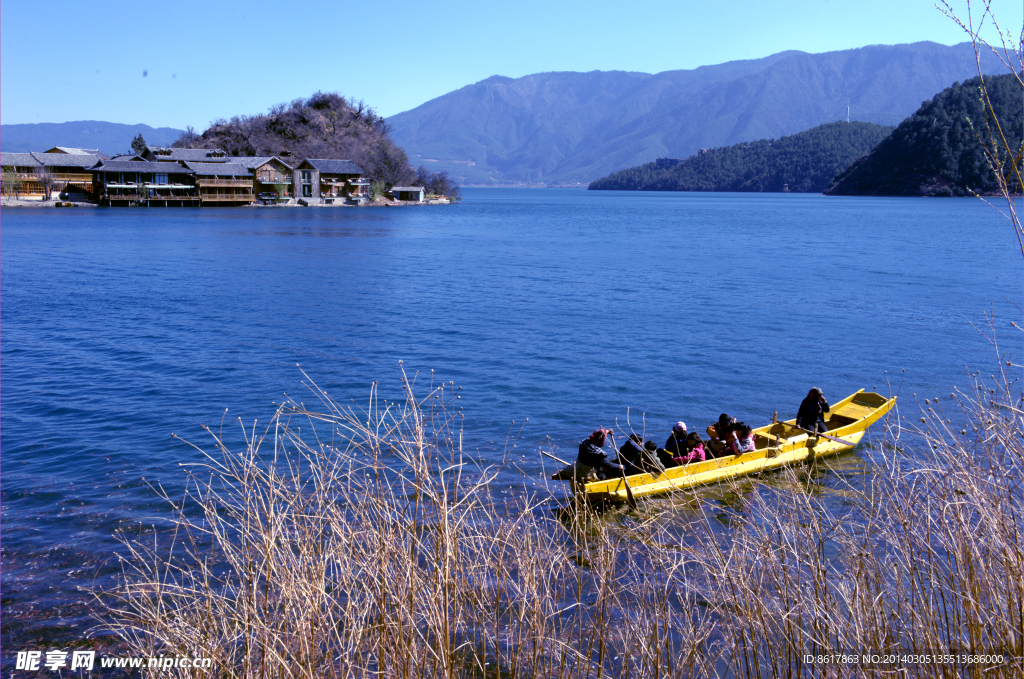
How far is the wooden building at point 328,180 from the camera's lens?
103m

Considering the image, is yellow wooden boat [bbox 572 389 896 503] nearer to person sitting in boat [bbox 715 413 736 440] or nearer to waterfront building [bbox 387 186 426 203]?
person sitting in boat [bbox 715 413 736 440]

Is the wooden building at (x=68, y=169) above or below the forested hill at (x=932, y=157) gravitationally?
below

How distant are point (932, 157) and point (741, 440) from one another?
138 m

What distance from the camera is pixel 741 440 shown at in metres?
12.8

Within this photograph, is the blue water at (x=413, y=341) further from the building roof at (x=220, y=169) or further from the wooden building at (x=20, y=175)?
the wooden building at (x=20, y=175)

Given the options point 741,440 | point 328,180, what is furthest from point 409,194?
point 741,440

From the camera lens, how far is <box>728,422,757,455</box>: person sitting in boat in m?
12.5

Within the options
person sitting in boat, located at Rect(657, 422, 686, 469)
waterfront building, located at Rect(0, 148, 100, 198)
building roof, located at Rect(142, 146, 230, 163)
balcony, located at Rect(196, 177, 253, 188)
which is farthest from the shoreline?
person sitting in boat, located at Rect(657, 422, 686, 469)

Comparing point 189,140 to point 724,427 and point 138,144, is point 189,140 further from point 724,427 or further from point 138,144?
point 724,427

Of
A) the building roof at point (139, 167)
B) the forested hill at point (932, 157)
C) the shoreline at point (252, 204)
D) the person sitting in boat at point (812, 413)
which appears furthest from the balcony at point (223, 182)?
the person sitting in boat at point (812, 413)

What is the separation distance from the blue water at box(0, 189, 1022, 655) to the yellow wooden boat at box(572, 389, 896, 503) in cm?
197

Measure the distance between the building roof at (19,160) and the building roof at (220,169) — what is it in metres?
18.9

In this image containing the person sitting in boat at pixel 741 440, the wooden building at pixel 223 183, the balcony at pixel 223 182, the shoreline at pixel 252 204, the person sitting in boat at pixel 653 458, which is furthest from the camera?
the balcony at pixel 223 182

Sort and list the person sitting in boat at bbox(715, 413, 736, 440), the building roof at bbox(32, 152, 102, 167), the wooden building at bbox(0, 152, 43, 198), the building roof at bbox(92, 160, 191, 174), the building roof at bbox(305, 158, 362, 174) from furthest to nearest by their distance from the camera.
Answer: the building roof at bbox(305, 158, 362, 174), the building roof at bbox(32, 152, 102, 167), the building roof at bbox(92, 160, 191, 174), the wooden building at bbox(0, 152, 43, 198), the person sitting in boat at bbox(715, 413, 736, 440)
